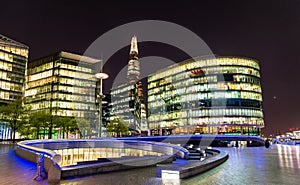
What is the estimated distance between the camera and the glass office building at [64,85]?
10100 centimetres

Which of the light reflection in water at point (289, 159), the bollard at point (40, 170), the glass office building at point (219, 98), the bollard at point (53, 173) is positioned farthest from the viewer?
the glass office building at point (219, 98)

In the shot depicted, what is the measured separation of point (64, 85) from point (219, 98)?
2529 inches

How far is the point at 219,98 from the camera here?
95.6 metres

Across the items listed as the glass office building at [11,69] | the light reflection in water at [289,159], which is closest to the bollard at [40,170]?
the light reflection in water at [289,159]

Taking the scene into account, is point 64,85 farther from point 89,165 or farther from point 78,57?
point 89,165

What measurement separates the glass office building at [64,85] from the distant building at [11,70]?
466 inches

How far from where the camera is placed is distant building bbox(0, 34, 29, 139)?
8531 cm

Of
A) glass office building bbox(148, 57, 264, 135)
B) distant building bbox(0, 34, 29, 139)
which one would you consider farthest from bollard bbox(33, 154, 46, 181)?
glass office building bbox(148, 57, 264, 135)

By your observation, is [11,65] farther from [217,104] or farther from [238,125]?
[238,125]

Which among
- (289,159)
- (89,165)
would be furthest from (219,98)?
(89,165)

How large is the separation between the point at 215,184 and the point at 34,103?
109454 millimetres

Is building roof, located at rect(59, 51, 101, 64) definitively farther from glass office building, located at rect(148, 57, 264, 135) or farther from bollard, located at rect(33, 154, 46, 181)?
bollard, located at rect(33, 154, 46, 181)

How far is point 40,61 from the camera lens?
109 metres

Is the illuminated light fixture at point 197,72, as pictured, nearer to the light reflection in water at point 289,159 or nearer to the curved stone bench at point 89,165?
the curved stone bench at point 89,165
